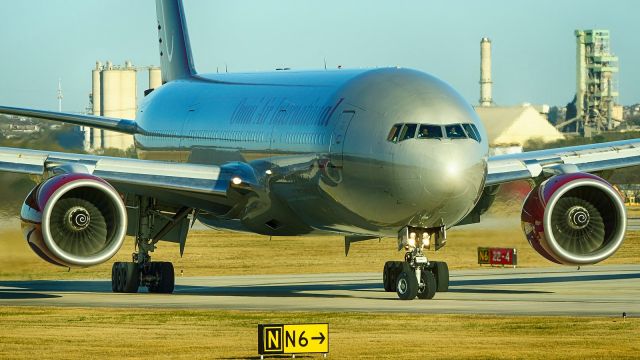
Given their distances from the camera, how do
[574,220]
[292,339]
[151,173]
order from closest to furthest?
1. [292,339]
2. [574,220]
3. [151,173]

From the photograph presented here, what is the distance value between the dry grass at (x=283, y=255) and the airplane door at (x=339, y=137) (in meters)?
10.1

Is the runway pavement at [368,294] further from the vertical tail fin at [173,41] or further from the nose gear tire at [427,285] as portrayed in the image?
the vertical tail fin at [173,41]

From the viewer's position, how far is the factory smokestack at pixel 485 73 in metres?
180

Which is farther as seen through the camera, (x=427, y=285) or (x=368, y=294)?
(x=368, y=294)

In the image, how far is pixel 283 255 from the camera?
57.2m

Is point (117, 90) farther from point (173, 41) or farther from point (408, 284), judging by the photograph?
point (408, 284)

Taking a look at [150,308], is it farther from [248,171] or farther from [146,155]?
[146,155]

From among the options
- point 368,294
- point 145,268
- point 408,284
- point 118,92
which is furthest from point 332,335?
point 118,92

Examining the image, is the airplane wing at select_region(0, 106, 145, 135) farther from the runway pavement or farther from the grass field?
the grass field

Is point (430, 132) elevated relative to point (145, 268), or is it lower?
elevated

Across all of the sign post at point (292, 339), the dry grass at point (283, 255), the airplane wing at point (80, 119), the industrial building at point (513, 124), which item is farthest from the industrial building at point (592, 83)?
the sign post at point (292, 339)

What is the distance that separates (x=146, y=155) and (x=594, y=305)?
16837 mm

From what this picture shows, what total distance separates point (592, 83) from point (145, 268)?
159 meters

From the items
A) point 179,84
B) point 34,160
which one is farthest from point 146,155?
point 34,160
